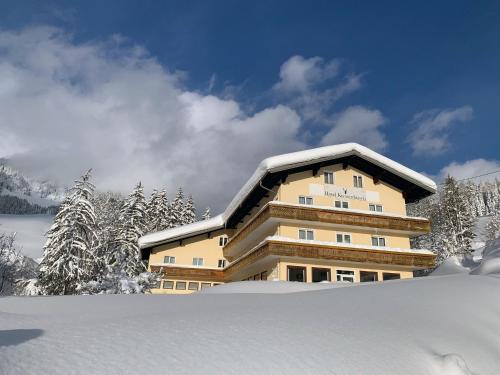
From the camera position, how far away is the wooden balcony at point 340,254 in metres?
26.0

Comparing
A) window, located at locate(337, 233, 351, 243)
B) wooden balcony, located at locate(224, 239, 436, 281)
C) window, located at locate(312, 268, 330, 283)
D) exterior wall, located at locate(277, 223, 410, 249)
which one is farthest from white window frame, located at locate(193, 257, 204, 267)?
window, located at locate(337, 233, 351, 243)

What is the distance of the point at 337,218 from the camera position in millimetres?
28328

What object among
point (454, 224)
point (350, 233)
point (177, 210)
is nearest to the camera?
point (350, 233)

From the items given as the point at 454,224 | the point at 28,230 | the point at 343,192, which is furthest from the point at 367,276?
the point at 28,230

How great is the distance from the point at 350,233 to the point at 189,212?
34711 millimetres

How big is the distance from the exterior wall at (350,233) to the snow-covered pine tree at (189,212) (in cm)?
3240

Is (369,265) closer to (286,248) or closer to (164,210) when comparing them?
(286,248)

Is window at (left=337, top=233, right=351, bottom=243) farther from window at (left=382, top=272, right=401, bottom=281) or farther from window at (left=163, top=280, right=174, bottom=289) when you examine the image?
window at (left=163, top=280, right=174, bottom=289)

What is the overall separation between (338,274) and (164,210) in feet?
112

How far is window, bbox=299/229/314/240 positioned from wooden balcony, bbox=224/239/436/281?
189 centimetres

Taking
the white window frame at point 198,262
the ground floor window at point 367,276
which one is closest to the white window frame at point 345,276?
the ground floor window at point 367,276

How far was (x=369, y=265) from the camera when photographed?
28.4m

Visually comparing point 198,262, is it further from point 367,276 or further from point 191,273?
point 367,276

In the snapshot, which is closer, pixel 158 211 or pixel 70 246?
pixel 70 246
